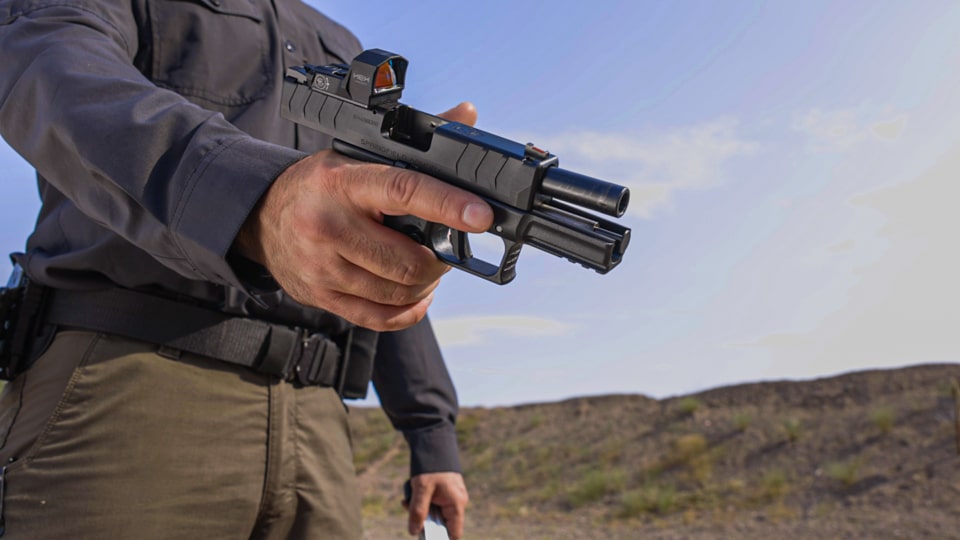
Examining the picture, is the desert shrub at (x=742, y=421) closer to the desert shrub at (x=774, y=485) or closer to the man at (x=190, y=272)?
the desert shrub at (x=774, y=485)

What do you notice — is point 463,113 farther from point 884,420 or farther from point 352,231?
point 884,420

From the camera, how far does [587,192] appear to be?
1.47 metres

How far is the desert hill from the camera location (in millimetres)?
10570

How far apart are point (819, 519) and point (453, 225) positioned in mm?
10340

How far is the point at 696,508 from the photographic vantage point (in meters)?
11.8

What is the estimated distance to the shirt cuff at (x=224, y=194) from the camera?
1566 millimetres

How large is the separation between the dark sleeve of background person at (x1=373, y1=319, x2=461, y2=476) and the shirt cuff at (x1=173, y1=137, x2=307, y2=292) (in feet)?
5.53

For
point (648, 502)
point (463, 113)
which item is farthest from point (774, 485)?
point (463, 113)

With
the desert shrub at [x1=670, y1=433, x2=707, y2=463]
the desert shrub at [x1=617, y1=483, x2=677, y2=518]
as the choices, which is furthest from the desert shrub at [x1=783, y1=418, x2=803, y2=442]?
the desert shrub at [x1=617, y1=483, x2=677, y2=518]

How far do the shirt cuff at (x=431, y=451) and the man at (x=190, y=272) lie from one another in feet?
1.69

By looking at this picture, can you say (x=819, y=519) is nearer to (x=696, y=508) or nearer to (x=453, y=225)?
Result: (x=696, y=508)

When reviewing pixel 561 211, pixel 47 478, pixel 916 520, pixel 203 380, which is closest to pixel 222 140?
pixel 561 211

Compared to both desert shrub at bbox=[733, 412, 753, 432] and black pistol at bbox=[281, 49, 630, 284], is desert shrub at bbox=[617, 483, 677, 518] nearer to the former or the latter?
desert shrub at bbox=[733, 412, 753, 432]

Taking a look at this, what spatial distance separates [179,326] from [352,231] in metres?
1.02
